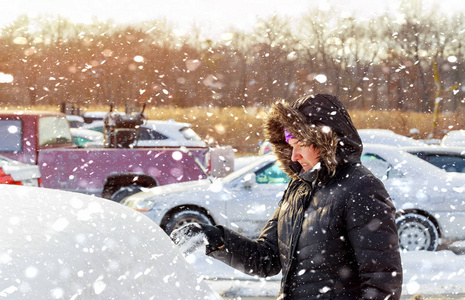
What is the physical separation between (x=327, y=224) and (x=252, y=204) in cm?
542

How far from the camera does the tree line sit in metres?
30.8

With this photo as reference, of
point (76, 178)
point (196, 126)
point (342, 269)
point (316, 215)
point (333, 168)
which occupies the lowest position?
point (196, 126)

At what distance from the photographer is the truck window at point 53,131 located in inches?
361

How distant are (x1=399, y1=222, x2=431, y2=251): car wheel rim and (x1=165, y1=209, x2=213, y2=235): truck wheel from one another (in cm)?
245

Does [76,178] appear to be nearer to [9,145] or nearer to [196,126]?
[9,145]

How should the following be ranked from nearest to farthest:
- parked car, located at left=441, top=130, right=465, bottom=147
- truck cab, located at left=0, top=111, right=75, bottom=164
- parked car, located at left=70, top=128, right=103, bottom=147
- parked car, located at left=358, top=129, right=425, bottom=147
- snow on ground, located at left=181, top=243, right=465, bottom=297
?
1. snow on ground, located at left=181, top=243, right=465, bottom=297
2. truck cab, located at left=0, top=111, right=75, bottom=164
3. parked car, located at left=358, top=129, right=425, bottom=147
4. parked car, located at left=70, top=128, right=103, bottom=147
5. parked car, located at left=441, top=130, right=465, bottom=147

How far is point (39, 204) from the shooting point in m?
1.93

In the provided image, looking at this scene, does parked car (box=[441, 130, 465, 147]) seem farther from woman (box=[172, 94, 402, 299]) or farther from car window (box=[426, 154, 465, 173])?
woman (box=[172, 94, 402, 299])

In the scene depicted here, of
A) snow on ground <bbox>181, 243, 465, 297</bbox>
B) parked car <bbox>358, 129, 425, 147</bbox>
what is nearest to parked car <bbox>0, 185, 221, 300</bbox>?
snow on ground <bbox>181, 243, 465, 297</bbox>

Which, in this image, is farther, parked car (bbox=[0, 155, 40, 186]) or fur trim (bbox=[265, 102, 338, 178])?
parked car (bbox=[0, 155, 40, 186])

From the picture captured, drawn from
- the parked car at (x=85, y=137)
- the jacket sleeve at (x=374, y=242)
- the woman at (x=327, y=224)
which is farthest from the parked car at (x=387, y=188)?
the parked car at (x=85, y=137)

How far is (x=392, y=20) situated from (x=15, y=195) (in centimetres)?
3000

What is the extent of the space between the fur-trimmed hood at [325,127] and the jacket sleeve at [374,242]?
188 millimetres

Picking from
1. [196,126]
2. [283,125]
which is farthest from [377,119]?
[283,125]
